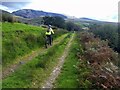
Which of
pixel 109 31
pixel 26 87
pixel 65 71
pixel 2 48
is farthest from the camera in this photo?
pixel 109 31

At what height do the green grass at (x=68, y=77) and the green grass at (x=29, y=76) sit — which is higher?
Result: the green grass at (x=29, y=76)

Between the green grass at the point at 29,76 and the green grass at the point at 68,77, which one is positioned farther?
the green grass at the point at 68,77

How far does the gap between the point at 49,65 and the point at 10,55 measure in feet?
9.98

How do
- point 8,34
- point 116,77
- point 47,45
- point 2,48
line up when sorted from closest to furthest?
1. point 116,77
2. point 2,48
3. point 8,34
4. point 47,45

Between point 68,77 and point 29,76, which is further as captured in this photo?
point 68,77

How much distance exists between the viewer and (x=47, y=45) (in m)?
31.1

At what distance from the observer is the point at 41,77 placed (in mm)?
15789

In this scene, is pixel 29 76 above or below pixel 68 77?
above

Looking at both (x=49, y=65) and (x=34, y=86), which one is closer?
(x=34, y=86)

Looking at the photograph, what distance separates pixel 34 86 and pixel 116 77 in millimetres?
4226

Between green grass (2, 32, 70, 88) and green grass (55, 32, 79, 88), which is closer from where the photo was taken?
green grass (2, 32, 70, 88)

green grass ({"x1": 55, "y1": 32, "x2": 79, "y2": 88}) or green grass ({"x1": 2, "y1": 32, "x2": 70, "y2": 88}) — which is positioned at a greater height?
green grass ({"x1": 2, "y1": 32, "x2": 70, "y2": 88})

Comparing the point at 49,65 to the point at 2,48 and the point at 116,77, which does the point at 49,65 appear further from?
the point at 116,77

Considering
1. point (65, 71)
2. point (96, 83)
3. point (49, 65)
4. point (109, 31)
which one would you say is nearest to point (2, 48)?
point (49, 65)
